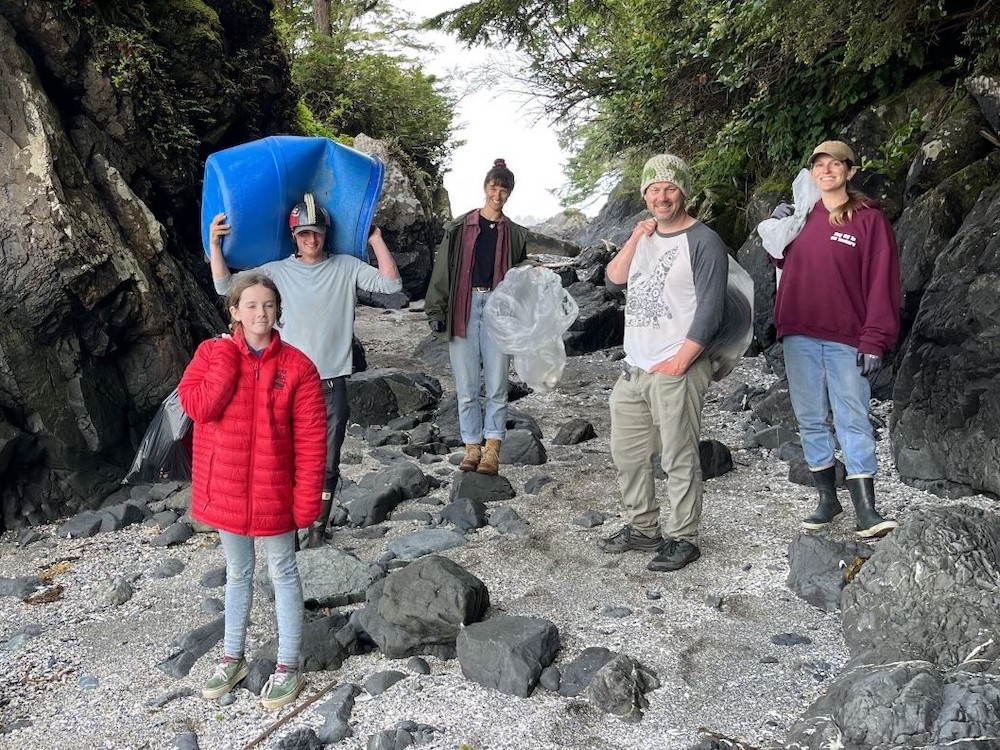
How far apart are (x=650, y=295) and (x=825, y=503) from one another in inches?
66.1

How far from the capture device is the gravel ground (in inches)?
124

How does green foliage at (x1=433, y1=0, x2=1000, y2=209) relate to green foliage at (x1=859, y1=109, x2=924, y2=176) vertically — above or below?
above

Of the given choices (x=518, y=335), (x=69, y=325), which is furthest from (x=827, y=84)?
(x=69, y=325)

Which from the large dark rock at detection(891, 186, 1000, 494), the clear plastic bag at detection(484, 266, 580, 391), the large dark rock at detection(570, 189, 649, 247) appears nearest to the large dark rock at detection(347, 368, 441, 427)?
the clear plastic bag at detection(484, 266, 580, 391)

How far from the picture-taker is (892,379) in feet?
22.5

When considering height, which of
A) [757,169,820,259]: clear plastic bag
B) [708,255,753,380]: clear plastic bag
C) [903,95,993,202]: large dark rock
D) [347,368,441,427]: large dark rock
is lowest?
[347,368,441,427]: large dark rock

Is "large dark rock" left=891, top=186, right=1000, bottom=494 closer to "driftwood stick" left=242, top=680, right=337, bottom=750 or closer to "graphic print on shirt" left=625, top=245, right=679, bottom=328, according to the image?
"graphic print on shirt" left=625, top=245, right=679, bottom=328

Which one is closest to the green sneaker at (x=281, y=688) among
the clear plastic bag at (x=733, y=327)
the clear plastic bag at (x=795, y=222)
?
the clear plastic bag at (x=733, y=327)

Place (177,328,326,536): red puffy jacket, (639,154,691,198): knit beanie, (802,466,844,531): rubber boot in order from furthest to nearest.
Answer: (802,466,844,531): rubber boot → (639,154,691,198): knit beanie → (177,328,326,536): red puffy jacket

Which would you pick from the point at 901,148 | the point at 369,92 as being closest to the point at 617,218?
the point at 369,92

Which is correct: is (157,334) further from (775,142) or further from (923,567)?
(775,142)

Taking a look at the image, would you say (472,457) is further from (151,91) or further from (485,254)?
(151,91)

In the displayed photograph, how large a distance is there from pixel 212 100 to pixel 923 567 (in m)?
7.51

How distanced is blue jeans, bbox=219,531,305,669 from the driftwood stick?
0.49 ft
